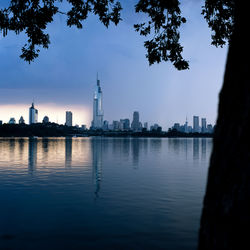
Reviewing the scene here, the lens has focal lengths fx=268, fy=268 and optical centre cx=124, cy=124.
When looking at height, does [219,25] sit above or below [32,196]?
above

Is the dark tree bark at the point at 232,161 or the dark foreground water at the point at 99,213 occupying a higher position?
the dark tree bark at the point at 232,161

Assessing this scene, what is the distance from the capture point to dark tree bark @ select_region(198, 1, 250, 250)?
390cm

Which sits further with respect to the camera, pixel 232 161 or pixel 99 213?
pixel 99 213

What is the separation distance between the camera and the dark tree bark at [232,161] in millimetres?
3904

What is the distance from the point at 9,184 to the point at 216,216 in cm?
2580

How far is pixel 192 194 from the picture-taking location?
22.2 m

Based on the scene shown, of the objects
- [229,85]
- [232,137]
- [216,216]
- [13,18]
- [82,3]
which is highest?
[82,3]

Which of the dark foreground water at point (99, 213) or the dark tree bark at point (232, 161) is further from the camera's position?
the dark foreground water at point (99, 213)

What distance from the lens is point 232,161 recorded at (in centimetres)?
414

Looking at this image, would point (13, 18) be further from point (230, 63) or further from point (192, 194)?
point (192, 194)

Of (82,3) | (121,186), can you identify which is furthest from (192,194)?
(82,3)

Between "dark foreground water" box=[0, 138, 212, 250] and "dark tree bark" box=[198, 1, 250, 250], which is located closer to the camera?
"dark tree bark" box=[198, 1, 250, 250]

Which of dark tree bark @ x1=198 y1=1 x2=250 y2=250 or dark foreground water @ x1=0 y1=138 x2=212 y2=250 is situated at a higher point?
dark tree bark @ x1=198 y1=1 x2=250 y2=250

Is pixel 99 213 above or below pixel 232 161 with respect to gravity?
below
